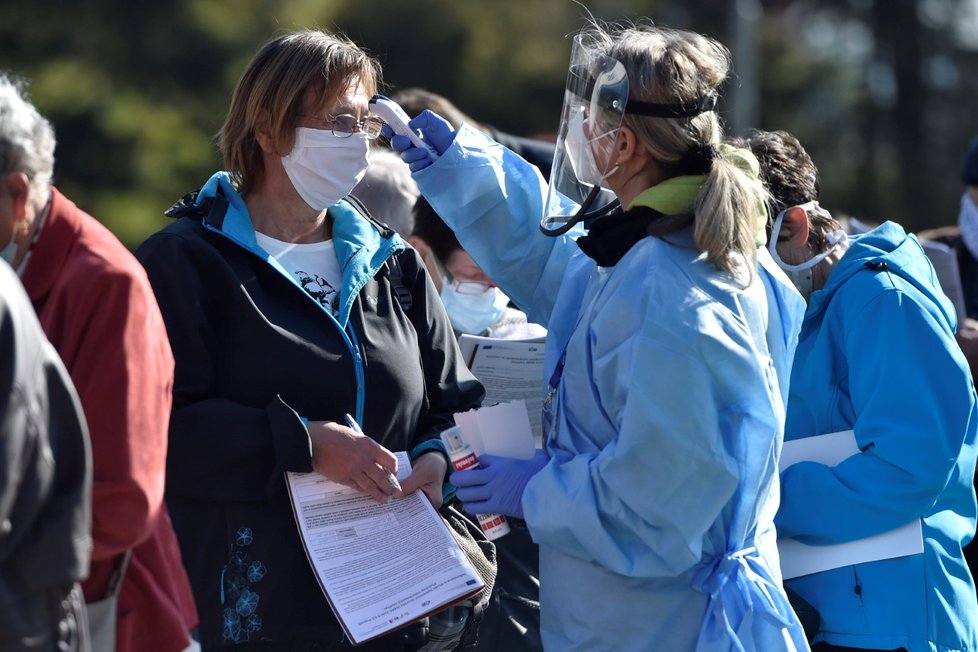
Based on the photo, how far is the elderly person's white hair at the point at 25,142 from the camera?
2148 millimetres

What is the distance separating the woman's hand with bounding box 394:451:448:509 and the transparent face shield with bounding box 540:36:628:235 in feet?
2.06

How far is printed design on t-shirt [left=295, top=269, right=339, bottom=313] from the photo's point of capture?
9.99 ft

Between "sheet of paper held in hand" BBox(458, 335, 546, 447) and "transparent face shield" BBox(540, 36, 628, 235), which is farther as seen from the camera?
"sheet of paper held in hand" BBox(458, 335, 546, 447)

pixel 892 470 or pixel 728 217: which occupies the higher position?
pixel 728 217

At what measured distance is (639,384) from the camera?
2.52 m

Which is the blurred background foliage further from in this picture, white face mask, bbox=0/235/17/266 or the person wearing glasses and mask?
white face mask, bbox=0/235/17/266

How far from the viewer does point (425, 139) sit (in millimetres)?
3314

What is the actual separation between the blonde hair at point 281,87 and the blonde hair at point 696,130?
2.10 ft

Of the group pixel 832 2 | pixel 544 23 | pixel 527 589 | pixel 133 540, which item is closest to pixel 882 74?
pixel 832 2

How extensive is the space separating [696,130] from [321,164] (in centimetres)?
Result: 93

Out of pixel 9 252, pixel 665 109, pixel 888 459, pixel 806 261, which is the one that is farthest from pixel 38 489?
pixel 806 261

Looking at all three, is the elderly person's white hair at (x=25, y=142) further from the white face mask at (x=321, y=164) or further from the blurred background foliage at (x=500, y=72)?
the blurred background foliage at (x=500, y=72)

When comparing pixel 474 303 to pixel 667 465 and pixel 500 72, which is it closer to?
pixel 667 465

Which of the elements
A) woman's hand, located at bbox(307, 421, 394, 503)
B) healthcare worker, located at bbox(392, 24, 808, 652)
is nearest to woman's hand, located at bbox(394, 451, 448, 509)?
woman's hand, located at bbox(307, 421, 394, 503)
